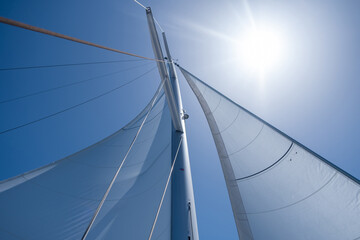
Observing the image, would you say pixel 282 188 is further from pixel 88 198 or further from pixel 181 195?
pixel 88 198

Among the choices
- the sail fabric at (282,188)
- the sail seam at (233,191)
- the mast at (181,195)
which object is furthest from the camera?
the sail seam at (233,191)

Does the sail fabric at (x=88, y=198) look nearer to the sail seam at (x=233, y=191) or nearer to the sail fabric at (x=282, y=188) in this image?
the sail seam at (x=233, y=191)

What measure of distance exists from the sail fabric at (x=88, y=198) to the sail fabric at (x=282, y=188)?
36.9 inches

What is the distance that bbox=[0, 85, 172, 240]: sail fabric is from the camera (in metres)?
1.74

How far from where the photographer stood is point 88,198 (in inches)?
87.5

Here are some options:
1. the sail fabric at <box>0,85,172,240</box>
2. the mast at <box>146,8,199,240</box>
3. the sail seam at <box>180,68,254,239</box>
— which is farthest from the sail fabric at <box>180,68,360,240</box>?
the sail fabric at <box>0,85,172,240</box>

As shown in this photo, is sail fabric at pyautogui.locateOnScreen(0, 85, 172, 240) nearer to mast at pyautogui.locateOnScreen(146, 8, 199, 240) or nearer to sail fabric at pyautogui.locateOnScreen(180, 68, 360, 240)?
mast at pyautogui.locateOnScreen(146, 8, 199, 240)

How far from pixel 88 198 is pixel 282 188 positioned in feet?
7.99

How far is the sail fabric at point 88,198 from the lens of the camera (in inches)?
68.6

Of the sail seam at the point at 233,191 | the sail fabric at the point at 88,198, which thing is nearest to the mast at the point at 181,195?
the sail fabric at the point at 88,198

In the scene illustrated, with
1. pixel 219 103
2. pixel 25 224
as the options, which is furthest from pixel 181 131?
pixel 25 224

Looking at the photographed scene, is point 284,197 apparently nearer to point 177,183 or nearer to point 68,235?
point 177,183

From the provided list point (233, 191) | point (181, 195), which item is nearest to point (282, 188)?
point (233, 191)

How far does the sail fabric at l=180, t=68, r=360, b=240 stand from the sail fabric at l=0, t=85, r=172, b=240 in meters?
0.94
